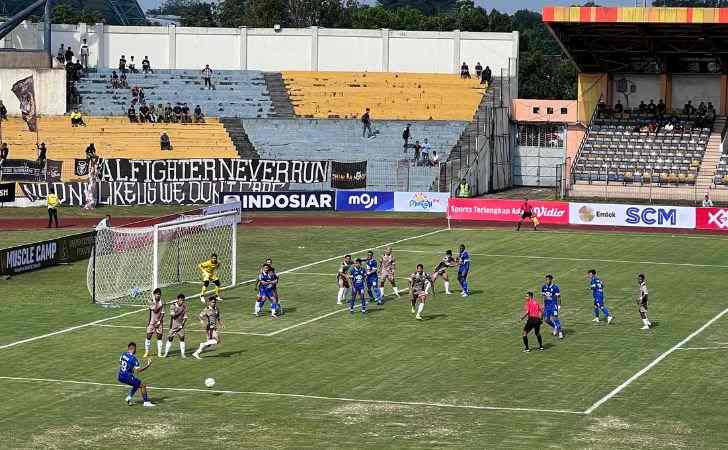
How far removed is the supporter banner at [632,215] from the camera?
69125 mm

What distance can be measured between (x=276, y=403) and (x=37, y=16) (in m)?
111

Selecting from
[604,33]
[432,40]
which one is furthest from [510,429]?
[432,40]

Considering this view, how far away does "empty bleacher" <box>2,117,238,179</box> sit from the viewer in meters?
83.1

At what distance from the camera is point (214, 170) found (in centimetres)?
8012

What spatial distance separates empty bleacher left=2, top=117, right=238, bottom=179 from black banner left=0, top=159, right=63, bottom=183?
2189 millimetres

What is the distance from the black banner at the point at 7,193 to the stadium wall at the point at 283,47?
24.0 meters

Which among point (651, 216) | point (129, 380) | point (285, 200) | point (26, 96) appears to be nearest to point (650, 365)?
point (129, 380)

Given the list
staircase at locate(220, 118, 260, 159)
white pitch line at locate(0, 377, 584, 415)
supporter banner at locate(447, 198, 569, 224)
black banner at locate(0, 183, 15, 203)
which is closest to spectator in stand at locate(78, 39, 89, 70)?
staircase at locate(220, 118, 260, 159)

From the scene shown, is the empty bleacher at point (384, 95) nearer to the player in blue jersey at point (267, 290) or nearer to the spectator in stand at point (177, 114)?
the spectator in stand at point (177, 114)

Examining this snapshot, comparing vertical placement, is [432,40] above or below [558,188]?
above

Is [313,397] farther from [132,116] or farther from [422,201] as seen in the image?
[132,116]

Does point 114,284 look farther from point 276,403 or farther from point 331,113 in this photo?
point 331,113

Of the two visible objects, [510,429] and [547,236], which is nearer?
[510,429]

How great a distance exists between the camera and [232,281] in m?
52.5
